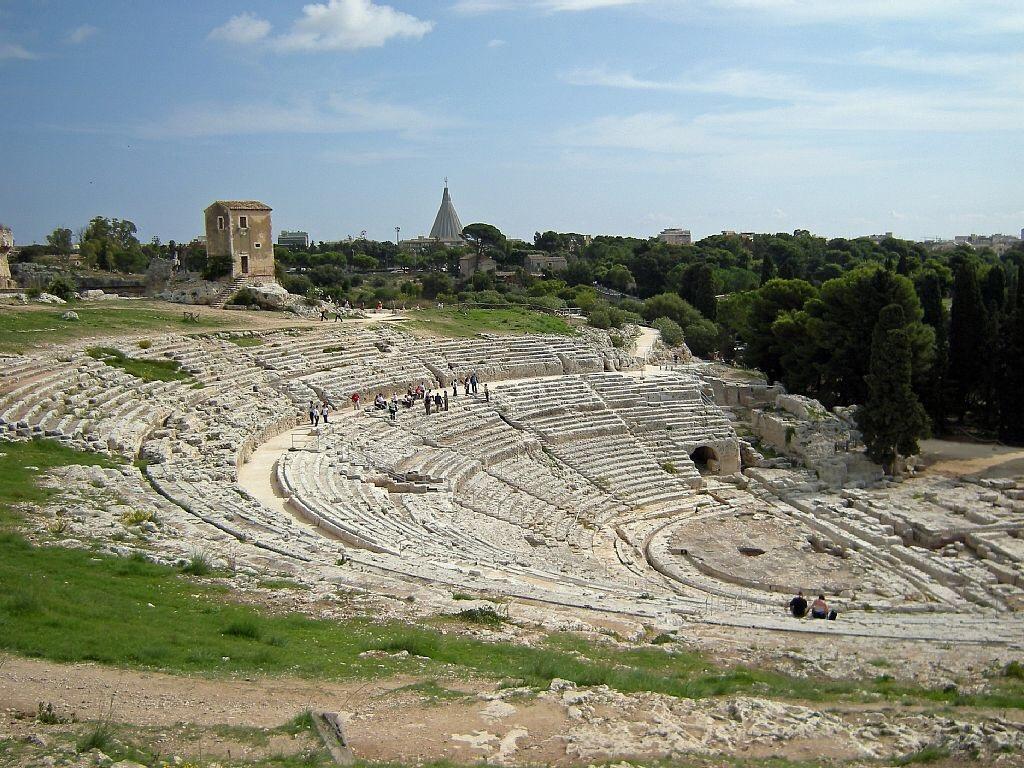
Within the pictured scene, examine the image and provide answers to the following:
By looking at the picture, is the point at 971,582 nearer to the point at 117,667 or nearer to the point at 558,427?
the point at 558,427

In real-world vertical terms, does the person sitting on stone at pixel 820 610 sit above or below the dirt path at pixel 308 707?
below

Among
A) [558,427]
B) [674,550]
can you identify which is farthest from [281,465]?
[558,427]

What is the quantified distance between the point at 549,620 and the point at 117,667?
538 cm

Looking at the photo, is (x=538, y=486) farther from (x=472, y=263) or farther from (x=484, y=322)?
(x=472, y=263)

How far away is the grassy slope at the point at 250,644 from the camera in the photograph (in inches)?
316

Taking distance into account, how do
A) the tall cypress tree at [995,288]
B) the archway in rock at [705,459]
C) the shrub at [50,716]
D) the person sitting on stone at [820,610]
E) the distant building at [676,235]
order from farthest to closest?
the distant building at [676,235], the tall cypress tree at [995,288], the archway in rock at [705,459], the person sitting on stone at [820,610], the shrub at [50,716]

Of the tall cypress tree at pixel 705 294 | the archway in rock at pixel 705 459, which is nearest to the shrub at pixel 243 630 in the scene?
the archway in rock at pixel 705 459

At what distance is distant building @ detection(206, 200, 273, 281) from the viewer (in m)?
→ 35.7

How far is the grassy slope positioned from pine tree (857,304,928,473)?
17497 mm

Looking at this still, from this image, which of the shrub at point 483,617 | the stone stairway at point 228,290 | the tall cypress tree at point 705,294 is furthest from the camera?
the tall cypress tree at point 705,294

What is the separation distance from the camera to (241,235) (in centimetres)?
3591

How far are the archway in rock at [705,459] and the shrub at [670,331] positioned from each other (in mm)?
12007

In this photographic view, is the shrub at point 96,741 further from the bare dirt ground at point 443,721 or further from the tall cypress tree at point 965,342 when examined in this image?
the tall cypress tree at point 965,342

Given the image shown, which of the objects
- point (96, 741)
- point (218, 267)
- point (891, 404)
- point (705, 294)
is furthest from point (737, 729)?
point (705, 294)
